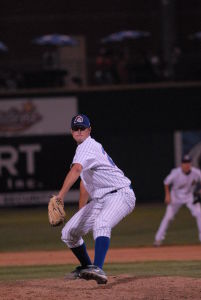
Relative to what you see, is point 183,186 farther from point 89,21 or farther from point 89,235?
point 89,21

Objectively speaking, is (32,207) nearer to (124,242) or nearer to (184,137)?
(184,137)

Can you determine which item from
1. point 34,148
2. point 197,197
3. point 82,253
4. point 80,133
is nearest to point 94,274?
point 82,253

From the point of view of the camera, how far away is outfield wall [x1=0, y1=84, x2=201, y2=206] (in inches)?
921

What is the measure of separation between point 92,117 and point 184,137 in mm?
Result: 2907

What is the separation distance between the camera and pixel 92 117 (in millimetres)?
Answer: 23844

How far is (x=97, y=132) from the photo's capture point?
2386 cm

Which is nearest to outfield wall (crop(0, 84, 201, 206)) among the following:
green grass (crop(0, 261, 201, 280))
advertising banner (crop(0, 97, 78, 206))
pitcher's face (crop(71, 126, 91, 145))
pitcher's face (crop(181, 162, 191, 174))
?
advertising banner (crop(0, 97, 78, 206))

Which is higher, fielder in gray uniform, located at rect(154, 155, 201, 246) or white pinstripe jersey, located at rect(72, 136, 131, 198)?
white pinstripe jersey, located at rect(72, 136, 131, 198)

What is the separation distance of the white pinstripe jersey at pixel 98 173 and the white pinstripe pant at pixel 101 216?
3.3 inches

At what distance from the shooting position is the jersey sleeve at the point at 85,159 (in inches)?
344

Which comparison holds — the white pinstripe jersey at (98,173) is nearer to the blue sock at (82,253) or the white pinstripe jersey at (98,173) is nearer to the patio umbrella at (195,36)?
the blue sock at (82,253)

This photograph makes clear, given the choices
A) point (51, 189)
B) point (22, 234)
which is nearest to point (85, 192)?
point (22, 234)

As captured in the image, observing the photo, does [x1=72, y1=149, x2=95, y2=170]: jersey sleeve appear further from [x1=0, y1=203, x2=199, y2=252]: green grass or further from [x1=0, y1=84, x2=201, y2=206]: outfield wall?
[x1=0, y1=84, x2=201, y2=206]: outfield wall

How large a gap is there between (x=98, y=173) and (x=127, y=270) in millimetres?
3333
